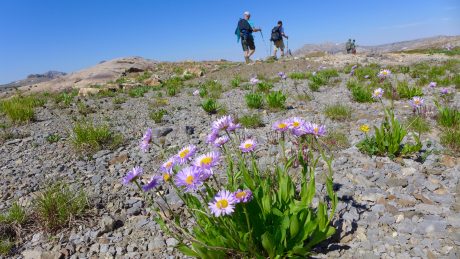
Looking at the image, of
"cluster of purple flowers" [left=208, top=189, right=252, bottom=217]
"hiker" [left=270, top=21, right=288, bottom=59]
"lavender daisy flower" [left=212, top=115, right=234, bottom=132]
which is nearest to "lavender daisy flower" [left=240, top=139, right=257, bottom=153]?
"lavender daisy flower" [left=212, top=115, right=234, bottom=132]

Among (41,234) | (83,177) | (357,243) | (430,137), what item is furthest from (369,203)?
(83,177)

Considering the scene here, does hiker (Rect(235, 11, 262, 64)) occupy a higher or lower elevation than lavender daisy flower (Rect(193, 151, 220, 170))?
higher

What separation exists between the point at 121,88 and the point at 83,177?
1157 centimetres

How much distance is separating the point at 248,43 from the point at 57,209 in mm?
17936

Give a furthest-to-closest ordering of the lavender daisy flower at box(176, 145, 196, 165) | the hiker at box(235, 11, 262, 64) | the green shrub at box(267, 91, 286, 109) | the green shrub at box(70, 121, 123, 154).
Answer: the hiker at box(235, 11, 262, 64)
the green shrub at box(267, 91, 286, 109)
the green shrub at box(70, 121, 123, 154)
the lavender daisy flower at box(176, 145, 196, 165)

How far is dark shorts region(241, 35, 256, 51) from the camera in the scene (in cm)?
1986

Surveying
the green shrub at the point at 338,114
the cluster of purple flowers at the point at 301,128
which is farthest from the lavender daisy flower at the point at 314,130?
the green shrub at the point at 338,114

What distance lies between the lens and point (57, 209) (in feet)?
12.6

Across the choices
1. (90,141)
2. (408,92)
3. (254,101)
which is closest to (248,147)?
(90,141)

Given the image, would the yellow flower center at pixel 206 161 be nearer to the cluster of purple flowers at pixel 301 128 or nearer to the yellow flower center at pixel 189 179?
the yellow flower center at pixel 189 179

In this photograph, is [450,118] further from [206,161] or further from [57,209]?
[57,209]

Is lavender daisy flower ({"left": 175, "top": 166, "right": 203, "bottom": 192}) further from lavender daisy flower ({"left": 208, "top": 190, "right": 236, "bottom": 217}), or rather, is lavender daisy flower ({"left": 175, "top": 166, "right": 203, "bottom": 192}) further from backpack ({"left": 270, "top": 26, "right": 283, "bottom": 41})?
backpack ({"left": 270, "top": 26, "right": 283, "bottom": 41})

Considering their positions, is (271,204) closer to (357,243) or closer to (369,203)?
(357,243)

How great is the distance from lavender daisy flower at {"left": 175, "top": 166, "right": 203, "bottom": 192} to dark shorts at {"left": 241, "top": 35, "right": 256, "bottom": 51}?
18307mm
